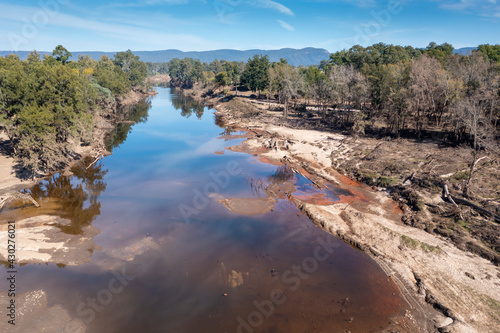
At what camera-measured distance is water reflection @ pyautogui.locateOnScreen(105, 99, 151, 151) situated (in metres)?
61.3

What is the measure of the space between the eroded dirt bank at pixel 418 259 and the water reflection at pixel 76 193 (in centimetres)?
2541

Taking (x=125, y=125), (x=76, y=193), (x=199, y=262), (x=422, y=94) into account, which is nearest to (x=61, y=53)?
(x=125, y=125)

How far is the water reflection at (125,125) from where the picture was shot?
61.3 metres

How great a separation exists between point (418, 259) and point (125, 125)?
263ft

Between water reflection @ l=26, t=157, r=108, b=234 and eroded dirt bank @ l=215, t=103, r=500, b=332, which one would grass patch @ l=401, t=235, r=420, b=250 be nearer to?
eroded dirt bank @ l=215, t=103, r=500, b=332

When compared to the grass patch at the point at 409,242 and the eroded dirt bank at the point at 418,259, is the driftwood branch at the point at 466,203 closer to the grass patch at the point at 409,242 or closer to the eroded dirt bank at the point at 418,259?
the eroded dirt bank at the point at 418,259

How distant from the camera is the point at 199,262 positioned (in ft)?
75.0

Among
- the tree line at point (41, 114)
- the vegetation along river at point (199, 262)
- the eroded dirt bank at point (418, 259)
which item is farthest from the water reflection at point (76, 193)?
the eroded dirt bank at point (418, 259)

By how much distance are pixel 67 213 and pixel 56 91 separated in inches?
899

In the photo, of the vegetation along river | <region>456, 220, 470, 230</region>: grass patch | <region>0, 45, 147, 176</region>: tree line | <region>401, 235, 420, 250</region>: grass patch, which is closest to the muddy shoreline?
<region>0, 45, 147, 176</region>: tree line

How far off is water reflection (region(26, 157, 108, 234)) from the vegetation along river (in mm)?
155

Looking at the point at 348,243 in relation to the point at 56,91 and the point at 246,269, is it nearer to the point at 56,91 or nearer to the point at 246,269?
the point at 246,269

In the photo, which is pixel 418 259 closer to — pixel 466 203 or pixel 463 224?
pixel 463 224

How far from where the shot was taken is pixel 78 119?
43.7 meters
